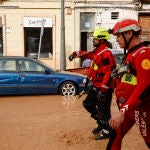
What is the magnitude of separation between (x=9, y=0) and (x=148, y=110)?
57.8 ft

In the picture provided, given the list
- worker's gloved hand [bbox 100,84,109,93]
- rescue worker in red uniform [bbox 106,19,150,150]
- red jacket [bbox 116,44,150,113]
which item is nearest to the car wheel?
worker's gloved hand [bbox 100,84,109,93]

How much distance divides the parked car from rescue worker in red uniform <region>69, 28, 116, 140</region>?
5.77 m

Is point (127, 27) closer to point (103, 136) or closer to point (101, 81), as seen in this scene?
point (101, 81)

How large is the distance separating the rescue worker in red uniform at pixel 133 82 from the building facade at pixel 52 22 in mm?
16367

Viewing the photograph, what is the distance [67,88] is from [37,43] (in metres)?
9.11

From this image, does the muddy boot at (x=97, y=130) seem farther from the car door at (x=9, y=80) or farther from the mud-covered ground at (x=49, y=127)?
the car door at (x=9, y=80)

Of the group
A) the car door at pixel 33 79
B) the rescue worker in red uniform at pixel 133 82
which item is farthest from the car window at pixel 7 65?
the rescue worker in red uniform at pixel 133 82

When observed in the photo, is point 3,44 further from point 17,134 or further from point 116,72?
point 116,72

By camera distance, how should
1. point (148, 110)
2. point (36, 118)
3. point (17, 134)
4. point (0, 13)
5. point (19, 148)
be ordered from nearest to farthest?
point (148, 110)
point (19, 148)
point (17, 134)
point (36, 118)
point (0, 13)

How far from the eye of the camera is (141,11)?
22328mm

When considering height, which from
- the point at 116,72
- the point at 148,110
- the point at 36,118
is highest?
the point at 116,72

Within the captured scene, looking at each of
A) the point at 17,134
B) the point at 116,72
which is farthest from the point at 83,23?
the point at 116,72

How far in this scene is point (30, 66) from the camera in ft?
43.2

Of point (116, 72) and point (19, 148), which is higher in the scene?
point (116, 72)
